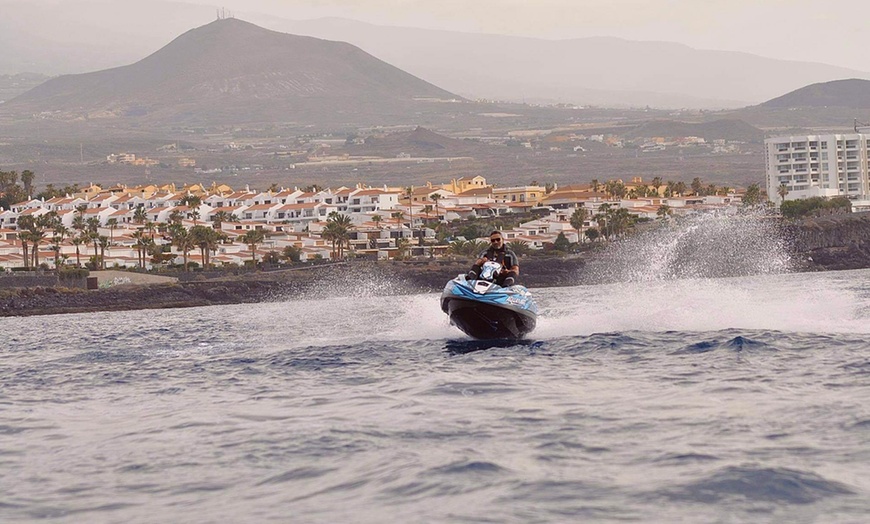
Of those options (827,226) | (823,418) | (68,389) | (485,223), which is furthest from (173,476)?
(485,223)

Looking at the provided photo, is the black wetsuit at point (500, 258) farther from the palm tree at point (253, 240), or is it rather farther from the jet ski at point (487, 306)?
the palm tree at point (253, 240)

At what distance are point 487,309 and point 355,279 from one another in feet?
303

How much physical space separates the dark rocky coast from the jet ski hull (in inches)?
2899

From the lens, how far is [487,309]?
1138 inches

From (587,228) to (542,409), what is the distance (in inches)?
5211

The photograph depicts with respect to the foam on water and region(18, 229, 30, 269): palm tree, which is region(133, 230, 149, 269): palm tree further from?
the foam on water

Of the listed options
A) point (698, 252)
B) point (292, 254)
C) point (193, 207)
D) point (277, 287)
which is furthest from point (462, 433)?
point (193, 207)

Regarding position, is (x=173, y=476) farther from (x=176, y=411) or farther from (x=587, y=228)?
(x=587, y=228)

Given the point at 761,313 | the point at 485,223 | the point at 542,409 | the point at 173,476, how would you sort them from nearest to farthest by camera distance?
the point at 173,476 < the point at 542,409 < the point at 761,313 < the point at 485,223

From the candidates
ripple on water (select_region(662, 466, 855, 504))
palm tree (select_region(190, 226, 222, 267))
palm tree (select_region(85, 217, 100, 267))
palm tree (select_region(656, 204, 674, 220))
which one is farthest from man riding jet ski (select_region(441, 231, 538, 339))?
palm tree (select_region(656, 204, 674, 220))

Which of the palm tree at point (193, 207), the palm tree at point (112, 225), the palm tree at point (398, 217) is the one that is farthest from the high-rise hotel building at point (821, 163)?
the palm tree at point (112, 225)

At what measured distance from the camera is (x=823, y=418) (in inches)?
656

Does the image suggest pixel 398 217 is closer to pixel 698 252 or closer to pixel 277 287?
pixel 698 252

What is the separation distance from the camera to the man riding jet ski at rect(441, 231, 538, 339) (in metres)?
28.8
